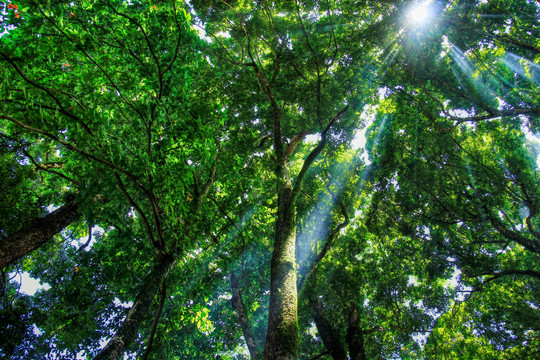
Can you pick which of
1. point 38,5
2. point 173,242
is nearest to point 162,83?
point 38,5

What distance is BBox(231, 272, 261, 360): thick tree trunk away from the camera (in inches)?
418

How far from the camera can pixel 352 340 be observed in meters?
9.29

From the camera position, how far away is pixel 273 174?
9.17 meters

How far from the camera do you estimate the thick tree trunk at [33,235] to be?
5.57 metres

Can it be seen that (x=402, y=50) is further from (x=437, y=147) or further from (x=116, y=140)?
(x=116, y=140)

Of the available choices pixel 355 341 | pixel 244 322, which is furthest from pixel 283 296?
pixel 244 322

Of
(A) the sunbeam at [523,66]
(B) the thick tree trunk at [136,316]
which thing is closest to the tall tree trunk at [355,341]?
(B) the thick tree trunk at [136,316]

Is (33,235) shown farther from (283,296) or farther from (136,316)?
(283,296)

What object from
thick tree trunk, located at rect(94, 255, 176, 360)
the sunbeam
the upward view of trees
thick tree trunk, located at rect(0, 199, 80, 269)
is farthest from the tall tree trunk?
thick tree trunk, located at rect(0, 199, 80, 269)

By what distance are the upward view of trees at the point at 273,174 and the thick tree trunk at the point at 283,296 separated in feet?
0.10

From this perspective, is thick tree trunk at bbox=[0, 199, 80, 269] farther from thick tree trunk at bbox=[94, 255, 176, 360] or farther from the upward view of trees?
thick tree trunk at bbox=[94, 255, 176, 360]

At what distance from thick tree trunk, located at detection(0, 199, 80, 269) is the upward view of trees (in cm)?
4

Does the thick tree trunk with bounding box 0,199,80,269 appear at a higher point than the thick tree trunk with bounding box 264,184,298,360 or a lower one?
higher

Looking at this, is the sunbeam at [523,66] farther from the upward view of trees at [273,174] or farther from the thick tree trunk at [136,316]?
the thick tree trunk at [136,316]
